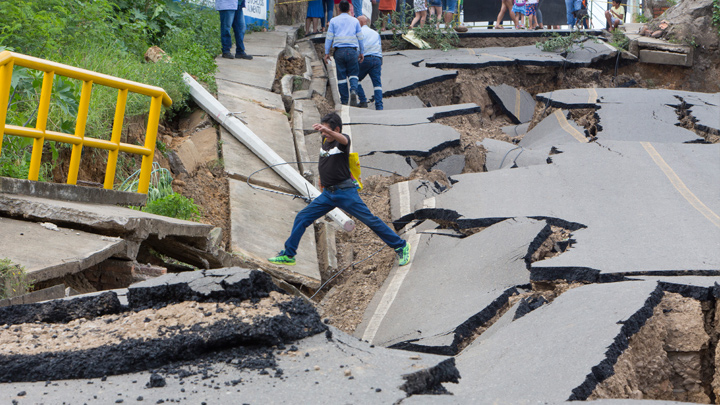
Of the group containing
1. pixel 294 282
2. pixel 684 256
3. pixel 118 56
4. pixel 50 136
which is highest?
pixel 118 56

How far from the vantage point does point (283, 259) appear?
A: 22.0ft

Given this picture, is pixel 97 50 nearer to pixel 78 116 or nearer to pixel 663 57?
pixel 78 116

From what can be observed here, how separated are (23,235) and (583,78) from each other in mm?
13624

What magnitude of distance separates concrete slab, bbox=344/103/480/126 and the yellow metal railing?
17.9 feet

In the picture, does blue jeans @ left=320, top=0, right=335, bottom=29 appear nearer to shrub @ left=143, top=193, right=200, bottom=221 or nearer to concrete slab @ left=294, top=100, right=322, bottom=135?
concrete slab @ left=294, top=100, right=322, bottom=135

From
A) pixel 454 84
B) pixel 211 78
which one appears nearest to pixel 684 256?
pixel 211 78

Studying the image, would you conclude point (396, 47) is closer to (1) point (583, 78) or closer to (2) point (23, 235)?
(1) point (583, 78)

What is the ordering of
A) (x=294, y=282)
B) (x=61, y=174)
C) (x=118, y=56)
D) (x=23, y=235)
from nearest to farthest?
1. (x=23, y=235)
2. (x=61, y=174)
3. (x=294, y=282)
4. (x=118, y=56)

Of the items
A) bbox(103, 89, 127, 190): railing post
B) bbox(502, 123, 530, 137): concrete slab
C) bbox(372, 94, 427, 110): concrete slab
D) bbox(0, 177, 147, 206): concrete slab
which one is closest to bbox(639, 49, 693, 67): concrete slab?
bbox(502, 123, 530, 137): concrete slab

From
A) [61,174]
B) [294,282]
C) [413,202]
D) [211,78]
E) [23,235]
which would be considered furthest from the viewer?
[211,78]

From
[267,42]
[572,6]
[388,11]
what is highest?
[572,6]

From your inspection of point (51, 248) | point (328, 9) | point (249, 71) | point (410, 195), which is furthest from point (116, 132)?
point (328, 9)

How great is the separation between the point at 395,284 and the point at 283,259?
1.16 metres

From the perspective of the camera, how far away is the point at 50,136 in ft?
16.7
